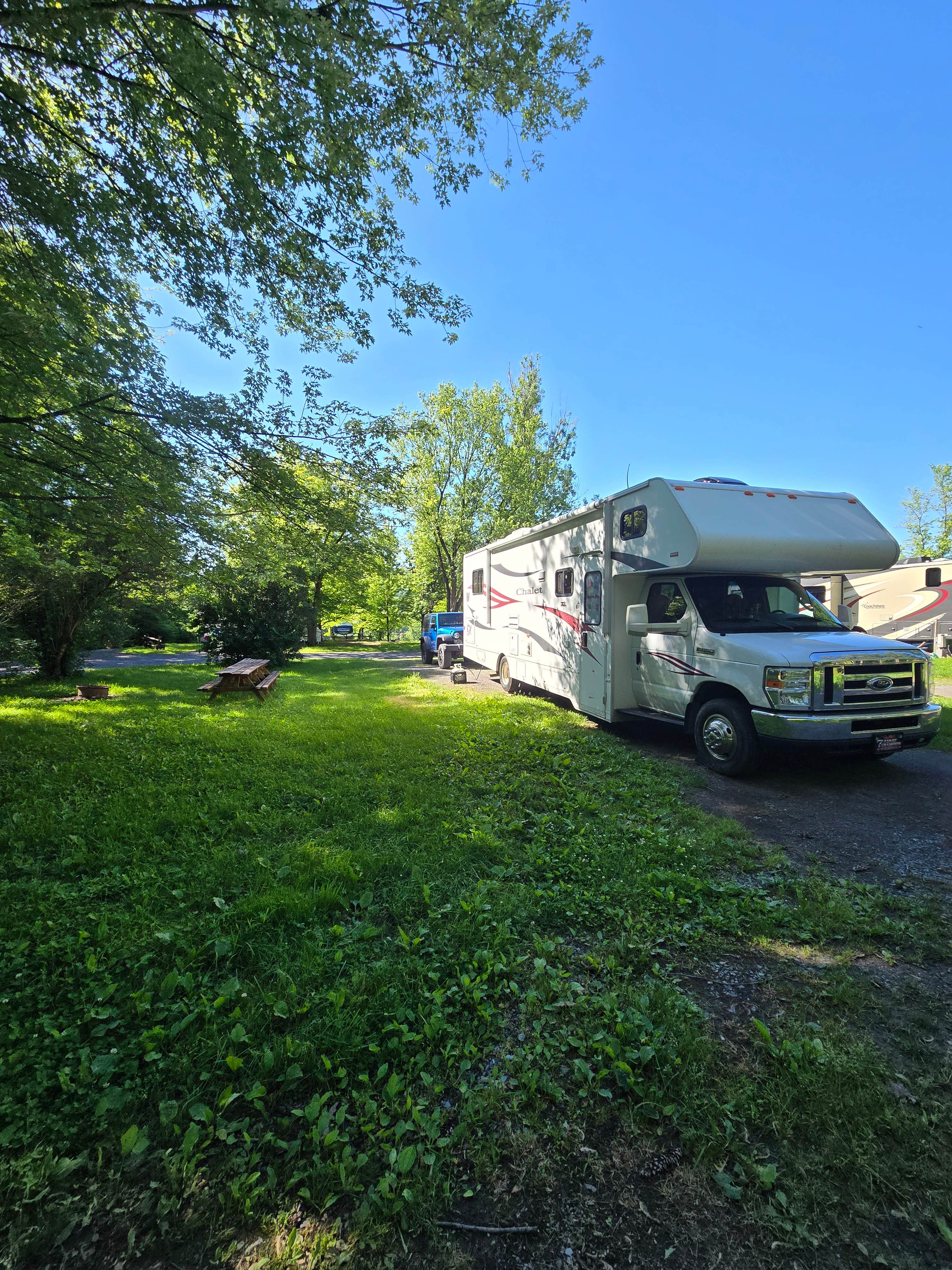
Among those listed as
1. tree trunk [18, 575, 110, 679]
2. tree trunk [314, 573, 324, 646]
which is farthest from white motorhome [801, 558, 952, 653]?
tree trunk [314, 573, 324, 646]

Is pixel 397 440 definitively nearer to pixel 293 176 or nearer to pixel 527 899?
pixel 293 176

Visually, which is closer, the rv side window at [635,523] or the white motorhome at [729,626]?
the white motorhome at [729,626]

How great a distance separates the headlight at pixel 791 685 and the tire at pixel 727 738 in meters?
0.46

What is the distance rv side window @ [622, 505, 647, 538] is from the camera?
273 inches

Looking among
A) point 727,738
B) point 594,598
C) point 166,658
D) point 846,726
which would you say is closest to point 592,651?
point 594,598

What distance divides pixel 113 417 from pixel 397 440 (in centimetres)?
312

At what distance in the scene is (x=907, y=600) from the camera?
17359 mm

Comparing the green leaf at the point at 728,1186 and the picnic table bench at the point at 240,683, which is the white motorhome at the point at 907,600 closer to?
the picnic table bench at the point at 240,683

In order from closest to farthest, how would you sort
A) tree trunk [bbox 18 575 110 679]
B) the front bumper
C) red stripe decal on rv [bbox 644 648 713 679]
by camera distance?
the front bumper
red stripe decal on rv [bbox 644 648 713 679]
tree trunk [bbox 18 575 110 679]

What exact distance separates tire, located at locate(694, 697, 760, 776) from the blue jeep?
12.9m

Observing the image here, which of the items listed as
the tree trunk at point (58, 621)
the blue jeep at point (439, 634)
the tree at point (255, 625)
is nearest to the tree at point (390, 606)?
the blue jeep at point (439, 634)

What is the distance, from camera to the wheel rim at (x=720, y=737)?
6090 millimetres

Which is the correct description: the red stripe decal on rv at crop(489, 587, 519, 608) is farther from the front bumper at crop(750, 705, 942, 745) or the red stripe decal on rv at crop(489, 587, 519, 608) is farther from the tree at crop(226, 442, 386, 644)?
the front bumper at crop(750, 705, 942, 745)

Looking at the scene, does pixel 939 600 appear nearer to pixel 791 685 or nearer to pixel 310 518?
pixel 791 685
